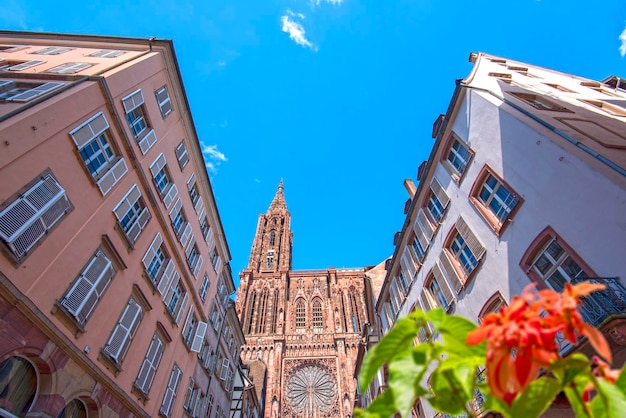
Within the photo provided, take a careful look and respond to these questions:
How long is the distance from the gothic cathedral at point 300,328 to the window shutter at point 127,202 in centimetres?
3659

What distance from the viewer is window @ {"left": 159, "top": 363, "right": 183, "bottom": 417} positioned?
11.7 metres

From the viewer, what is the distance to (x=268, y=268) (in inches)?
2356

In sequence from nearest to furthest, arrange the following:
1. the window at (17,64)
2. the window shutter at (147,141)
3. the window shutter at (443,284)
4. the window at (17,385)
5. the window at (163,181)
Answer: the window at (17,385)
the window at (17,64)
the window shutter at (443,284)
the window shutter at (147,141)
the window at (163,181)

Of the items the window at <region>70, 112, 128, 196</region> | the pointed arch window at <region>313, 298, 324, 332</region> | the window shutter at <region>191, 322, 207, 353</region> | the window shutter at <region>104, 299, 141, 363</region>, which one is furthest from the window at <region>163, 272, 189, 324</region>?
the pointed arch window at <region>313, 298, 324, 332</region>

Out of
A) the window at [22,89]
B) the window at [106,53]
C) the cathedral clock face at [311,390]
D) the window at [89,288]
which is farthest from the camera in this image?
the cathedral clock face at [311,390]

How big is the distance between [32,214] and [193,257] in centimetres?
900

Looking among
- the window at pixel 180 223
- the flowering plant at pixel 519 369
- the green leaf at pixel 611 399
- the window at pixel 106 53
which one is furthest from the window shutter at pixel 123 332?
the green leaf at pixel 611 399

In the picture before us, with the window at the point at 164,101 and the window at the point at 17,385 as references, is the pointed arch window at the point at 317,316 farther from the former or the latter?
the window at the point at 17,385

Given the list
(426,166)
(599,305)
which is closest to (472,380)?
(599,305)

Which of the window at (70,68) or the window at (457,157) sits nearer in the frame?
the window at (70,68)

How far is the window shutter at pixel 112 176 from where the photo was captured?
9.18m

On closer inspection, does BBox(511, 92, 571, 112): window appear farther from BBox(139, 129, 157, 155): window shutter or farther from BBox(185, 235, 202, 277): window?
BBox(185, 235, 202, 277): window

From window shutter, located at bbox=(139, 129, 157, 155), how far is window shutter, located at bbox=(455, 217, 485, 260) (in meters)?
11.0

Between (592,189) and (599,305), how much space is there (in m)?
2.28
